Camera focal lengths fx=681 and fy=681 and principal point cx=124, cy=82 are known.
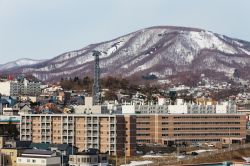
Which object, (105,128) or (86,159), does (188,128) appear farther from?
(86,159)

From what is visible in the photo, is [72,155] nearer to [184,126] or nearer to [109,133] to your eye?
[109,133]

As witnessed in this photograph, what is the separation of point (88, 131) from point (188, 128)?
818 inches

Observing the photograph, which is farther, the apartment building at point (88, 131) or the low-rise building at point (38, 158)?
the apartment building at point (88, 131)

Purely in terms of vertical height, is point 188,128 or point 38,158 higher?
point 188,128

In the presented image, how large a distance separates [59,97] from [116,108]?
27.1 m

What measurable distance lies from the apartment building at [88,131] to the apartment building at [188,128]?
14836 mm

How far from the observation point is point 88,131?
70.4 metres

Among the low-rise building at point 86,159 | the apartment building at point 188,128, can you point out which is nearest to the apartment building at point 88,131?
the low-rise building at point 86,159

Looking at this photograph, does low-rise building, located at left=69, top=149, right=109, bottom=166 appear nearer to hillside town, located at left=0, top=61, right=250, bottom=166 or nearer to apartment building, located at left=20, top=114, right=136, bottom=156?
hillside town, located at left=0, top=61, right=250, bottom=166

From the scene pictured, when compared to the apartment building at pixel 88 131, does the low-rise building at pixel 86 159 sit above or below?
below

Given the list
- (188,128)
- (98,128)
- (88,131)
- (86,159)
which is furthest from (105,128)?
(188,128)

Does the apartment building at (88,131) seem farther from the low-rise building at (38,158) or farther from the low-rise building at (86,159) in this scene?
the low-rise building at (38,158)

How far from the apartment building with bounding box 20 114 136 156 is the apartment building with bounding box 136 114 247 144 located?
1484 centimetres

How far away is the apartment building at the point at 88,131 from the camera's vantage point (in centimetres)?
6944
